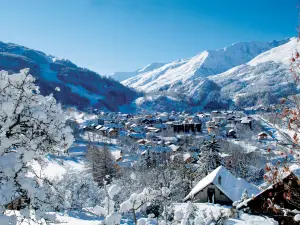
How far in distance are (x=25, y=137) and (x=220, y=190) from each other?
1792 cm

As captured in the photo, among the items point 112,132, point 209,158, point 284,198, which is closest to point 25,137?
point 284,198

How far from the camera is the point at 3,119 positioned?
4.30 meters

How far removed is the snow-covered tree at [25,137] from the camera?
13.1 ft

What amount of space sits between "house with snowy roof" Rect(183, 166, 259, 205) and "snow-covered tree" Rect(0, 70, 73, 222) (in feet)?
54.1

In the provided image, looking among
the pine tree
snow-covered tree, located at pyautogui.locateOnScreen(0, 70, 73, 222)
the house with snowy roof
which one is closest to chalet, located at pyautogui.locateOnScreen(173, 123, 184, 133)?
the pine tree

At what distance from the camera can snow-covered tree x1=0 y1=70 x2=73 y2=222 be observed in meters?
3.99

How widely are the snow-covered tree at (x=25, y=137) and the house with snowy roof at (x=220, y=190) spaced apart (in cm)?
1649

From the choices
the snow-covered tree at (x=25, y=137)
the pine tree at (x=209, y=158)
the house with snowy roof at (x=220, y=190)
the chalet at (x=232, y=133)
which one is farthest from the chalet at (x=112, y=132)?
the snow-covered tree at (x=25, y=137)

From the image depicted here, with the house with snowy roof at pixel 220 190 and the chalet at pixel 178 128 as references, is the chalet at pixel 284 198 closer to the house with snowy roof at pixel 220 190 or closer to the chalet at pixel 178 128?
the house with snowy roof at pixel 220 190

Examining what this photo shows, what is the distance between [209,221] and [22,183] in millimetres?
6205

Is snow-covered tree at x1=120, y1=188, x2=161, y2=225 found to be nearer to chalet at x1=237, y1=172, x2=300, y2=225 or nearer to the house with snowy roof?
chalet at x1=237, y1=172, x2=300, y2=225

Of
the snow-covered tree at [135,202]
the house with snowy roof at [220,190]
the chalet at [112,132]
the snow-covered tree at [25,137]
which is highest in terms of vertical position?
the snow-covered tree at [25,137]

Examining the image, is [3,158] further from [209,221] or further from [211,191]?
[211,191]

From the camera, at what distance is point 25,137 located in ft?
15.3
